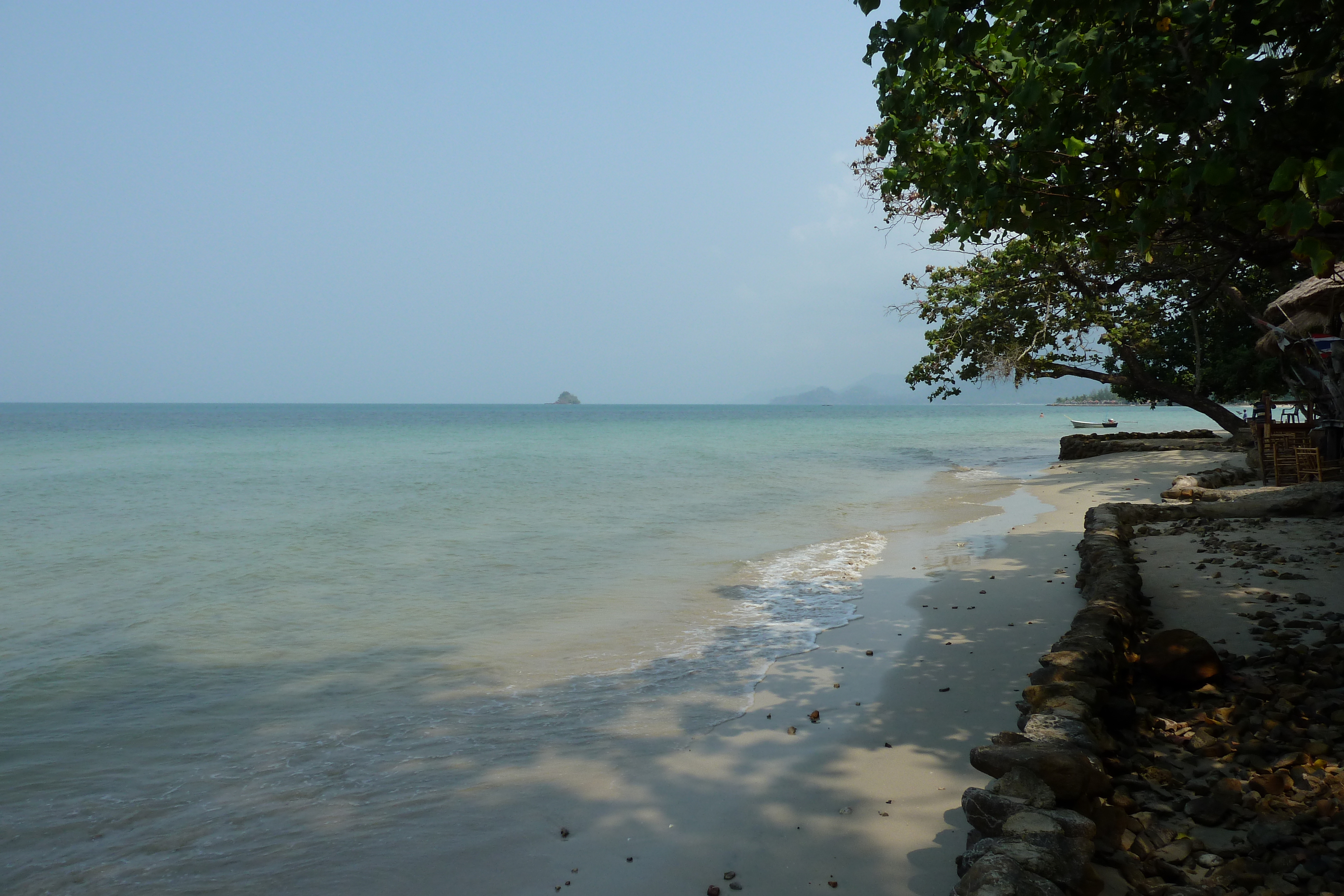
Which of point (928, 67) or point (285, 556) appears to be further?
point (285, 556)

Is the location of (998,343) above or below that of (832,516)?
above

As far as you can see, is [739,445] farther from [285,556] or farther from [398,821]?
[398,821]

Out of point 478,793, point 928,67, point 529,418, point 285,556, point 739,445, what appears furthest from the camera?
point 529,418

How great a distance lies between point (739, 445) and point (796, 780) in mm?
37432

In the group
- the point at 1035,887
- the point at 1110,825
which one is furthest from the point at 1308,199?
the point at 1035,887

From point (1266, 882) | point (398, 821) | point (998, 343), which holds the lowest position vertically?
point (398, 821)

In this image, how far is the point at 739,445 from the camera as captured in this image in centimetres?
4169

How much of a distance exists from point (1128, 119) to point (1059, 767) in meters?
4.20

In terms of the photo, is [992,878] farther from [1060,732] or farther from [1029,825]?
[1060,732]

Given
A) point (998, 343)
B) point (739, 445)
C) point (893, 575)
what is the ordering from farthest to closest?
1. point (739, 445)
2. point (998, 343)
3. point (893, 575)

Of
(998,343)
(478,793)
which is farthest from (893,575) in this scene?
(998,343)

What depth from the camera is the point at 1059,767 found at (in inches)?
134

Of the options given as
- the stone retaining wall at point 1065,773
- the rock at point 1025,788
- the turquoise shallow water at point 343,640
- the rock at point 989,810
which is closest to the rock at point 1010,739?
the stone retaining wall at point 1065,773

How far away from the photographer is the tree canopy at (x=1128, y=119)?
3662 mm
